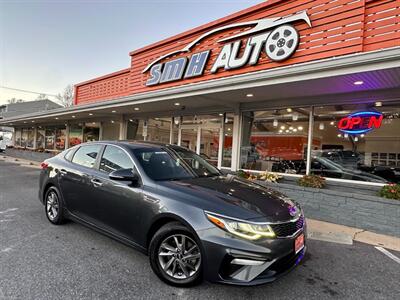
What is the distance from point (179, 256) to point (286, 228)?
3.66 ft

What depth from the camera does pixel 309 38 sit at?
6797 millimetres

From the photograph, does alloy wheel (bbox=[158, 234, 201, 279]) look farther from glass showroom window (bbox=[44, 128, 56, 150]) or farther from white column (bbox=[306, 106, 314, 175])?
glass showroom window (bbox=[44, 128, 56, 150])

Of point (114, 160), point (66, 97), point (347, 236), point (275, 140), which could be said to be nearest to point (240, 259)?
point (114, 160)

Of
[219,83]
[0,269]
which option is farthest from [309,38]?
[0,269]

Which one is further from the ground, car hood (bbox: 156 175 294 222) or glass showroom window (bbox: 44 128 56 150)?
glass showroom window (bbox: 44 128 56 150)

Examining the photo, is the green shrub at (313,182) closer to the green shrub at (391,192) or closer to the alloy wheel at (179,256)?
the green shrub at (391,192)

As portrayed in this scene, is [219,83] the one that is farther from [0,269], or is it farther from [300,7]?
[0,269]

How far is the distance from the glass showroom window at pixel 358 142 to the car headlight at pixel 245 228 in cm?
522

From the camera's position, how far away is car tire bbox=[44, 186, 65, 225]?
4434 mm

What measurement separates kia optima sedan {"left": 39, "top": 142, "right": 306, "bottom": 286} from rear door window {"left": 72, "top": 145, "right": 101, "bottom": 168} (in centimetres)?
2

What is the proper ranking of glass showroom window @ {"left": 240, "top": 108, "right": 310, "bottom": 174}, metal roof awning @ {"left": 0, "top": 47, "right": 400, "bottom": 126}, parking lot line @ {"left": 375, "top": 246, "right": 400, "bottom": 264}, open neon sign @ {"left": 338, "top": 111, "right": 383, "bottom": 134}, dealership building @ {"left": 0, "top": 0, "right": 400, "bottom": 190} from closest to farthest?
parking lot line @ {"left": 375, "top": 246, "right": 400, "bottom": 264}, metal roof awning @ {"left": 0, "top": 47, "right": 400, "bottom": 126}, dealership building @ {"left": 0, "top": 0, "right": 400, "bottom": 190}, open neon sign @ {"left": 338, "top": 111, "right": 383, "bottom": 134}, glass showroom window @ {"left": 240, "top": 108, "right": 310, "bottom": 174}

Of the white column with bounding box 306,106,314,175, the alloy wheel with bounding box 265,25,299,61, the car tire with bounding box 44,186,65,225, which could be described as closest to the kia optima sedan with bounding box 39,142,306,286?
the car tire with bounding box 44,186,65,225

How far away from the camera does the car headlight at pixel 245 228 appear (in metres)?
2.50

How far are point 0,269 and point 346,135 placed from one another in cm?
734
